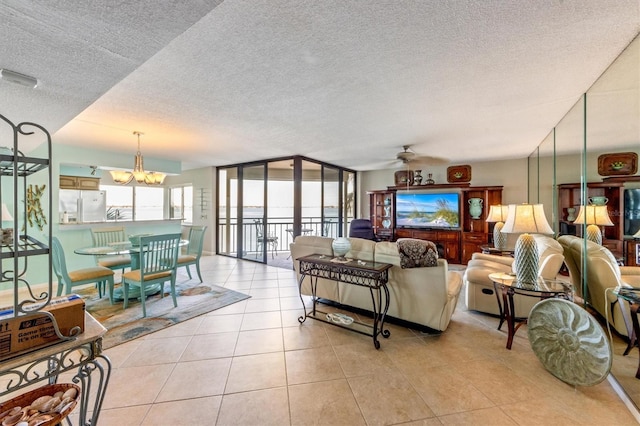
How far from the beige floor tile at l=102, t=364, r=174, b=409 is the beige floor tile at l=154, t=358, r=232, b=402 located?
58 millimetres

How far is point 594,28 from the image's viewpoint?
1548 millimetres

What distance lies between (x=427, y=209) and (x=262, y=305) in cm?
443

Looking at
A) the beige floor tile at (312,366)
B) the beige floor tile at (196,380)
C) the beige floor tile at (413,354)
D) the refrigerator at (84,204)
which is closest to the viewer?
the beige floor tile at (196,380)

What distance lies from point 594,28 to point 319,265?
2.69 m

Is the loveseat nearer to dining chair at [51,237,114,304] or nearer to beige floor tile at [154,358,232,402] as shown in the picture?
beige floor tile at [154,358,232,402]

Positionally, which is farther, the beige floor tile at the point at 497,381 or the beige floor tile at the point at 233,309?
the beige floor tile at the point at 233,309

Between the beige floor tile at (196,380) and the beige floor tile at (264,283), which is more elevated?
the beige floor tile at (264,283)

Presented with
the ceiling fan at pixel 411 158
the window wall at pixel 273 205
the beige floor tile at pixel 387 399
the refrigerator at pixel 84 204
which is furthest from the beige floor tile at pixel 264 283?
the refrigerator at pixel 84 204

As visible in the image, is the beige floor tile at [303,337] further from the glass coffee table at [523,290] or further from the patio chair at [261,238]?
the patio chair at [261,238]

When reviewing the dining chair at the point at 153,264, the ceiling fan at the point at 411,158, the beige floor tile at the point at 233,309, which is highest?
the ceiling fan at the point at 411,158

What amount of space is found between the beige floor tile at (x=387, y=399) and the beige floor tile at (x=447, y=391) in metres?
0.07

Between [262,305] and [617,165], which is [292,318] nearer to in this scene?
[262,305]

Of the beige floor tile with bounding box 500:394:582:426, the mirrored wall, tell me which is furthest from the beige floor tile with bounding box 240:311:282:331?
the mirrored wall

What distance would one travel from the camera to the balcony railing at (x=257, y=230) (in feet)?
21.4
